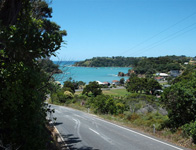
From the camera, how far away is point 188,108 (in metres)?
11.1

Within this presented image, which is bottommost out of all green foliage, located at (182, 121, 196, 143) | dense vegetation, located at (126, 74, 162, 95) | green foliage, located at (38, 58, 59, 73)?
dense vegetation, located at (126, 74, 162, 95)

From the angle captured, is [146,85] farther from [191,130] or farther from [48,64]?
[48,64]

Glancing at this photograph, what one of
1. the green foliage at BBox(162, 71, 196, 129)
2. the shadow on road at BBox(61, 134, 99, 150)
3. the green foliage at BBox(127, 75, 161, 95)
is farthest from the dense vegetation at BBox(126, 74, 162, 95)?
the shadow on road at BBox(61, 134, 99, 150)

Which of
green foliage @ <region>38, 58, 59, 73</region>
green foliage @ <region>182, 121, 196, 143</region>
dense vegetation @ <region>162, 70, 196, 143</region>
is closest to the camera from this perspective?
green foliage @ <region>38, 58, 59, 73</region>

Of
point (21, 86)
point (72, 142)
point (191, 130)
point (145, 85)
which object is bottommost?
point (145, 85)

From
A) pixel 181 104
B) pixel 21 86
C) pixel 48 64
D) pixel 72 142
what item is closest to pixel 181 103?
pixel 181 104

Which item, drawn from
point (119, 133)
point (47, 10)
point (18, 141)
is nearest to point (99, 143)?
point (119, 133)

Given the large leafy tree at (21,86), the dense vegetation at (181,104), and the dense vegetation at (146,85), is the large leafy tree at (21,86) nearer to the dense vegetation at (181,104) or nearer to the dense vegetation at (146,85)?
the dense vegetation at (181,104)

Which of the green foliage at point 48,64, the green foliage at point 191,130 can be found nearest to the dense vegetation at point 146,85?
the green foliage at point 191,130

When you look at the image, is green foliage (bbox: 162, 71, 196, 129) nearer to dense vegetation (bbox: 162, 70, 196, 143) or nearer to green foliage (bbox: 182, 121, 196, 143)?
dense vegetation (bbox: 162, 70, 196, 143)

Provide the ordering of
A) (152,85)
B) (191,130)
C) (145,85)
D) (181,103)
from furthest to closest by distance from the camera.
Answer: (145,85) → (152,85) → (181,103) → (191,130)

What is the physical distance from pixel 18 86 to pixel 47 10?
36.8ft

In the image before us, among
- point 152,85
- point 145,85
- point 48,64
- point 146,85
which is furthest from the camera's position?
point 146,85

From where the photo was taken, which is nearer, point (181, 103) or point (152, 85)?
point (181, 103)
